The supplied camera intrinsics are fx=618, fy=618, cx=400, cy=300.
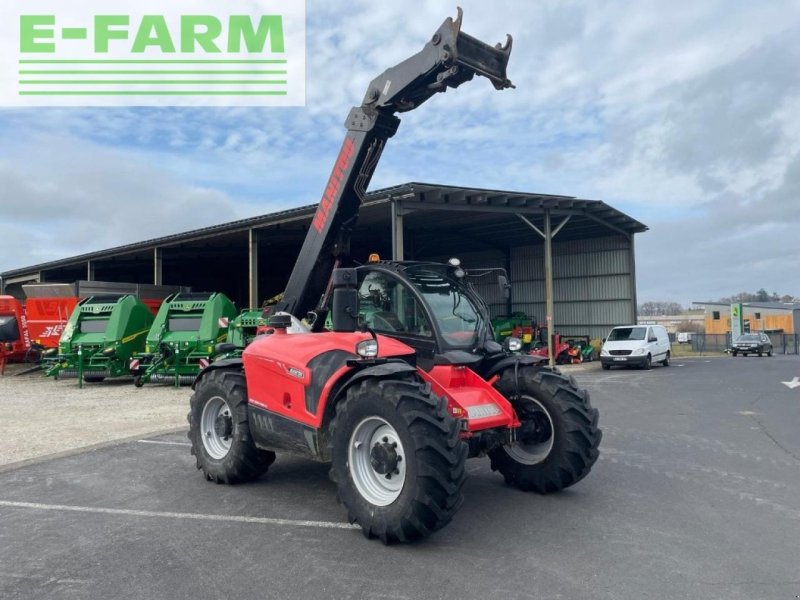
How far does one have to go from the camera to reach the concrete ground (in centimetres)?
364

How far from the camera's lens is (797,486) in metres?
5.79

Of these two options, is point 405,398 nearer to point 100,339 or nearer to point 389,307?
point 389,307

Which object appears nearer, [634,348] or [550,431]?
[550,431]

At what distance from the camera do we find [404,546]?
421 centimetres

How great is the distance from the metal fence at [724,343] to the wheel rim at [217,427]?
128 feet

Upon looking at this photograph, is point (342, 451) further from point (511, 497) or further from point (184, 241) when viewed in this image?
point (184, 241)

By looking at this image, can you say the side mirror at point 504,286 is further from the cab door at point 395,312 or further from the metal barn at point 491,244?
the metal barn at point 491,244

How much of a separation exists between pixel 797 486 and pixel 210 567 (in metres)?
5.27

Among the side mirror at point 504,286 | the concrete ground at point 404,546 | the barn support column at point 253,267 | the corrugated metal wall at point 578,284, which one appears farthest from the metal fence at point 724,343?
the side mirror at point 504,286

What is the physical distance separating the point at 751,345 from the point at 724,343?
817 cm

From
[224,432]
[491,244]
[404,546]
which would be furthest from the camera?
[491,244]

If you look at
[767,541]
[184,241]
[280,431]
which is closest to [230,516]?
[280,431]

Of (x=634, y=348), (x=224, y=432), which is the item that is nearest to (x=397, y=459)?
(x=224, y=432)

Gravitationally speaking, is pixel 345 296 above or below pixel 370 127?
below
